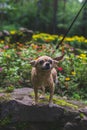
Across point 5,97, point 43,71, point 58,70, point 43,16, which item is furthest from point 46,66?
point 43,16

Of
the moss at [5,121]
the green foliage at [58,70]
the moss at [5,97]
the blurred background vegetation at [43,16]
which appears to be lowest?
the moss at [5,121]

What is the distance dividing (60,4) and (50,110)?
873 inches

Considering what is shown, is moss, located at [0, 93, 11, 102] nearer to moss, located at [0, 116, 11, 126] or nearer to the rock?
the rock

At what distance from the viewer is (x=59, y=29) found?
26.2 meters

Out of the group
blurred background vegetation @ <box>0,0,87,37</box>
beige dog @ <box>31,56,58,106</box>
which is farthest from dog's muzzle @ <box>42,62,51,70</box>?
blurred background vegetation @ <box>0,0,87,37</box>

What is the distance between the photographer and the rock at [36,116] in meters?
6.72

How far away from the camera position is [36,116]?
6.79m

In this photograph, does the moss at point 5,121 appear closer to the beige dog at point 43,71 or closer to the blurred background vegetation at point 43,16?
the beige dog at point 43,71

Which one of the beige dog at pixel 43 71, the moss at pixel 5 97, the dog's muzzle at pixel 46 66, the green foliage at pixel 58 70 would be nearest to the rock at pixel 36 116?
the moss at pixel 5 97

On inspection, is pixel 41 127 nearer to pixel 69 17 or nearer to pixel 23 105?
pixel 23 105

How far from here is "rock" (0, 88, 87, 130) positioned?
672 cm

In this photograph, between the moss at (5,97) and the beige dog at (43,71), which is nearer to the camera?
the beige dog at (43,71)

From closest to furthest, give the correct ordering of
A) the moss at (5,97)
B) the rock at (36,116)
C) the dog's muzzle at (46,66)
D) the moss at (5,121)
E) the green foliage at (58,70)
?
the dog's muzzle at (46,66), the rock at (36,116), the moss at (5,121), the moss at (5,97), the green foliage at (58,70)

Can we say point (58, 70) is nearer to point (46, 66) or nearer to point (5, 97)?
point (5, 97)
